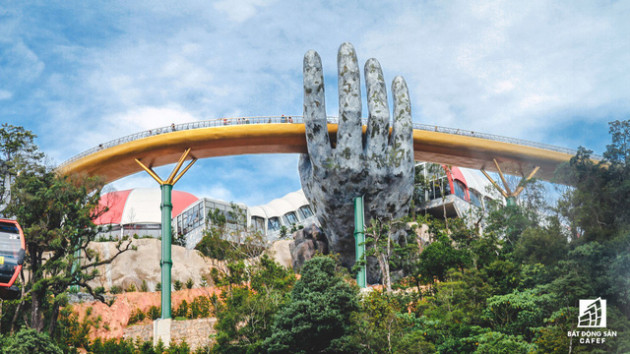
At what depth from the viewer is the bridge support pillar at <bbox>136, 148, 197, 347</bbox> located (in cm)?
2686

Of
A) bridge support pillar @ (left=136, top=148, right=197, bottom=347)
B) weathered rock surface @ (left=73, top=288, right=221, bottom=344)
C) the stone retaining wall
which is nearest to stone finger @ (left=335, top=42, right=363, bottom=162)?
bridge support pillar @ (left=136, top=148, right=197, bottom=347)

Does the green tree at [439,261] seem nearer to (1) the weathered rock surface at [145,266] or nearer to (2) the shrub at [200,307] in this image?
(2) the shrub at [200,307]

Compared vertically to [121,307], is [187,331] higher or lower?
lower

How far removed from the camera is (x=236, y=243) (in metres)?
35.3

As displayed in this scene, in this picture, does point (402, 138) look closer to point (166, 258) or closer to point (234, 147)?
point (234, 147)

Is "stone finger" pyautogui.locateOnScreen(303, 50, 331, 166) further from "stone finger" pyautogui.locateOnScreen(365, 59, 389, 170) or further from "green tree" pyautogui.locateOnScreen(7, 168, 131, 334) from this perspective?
"green tree" pyautogui.locateOnScreen(7, 168, 131, 334)

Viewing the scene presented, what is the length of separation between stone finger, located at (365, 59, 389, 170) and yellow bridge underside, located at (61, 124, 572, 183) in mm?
1920

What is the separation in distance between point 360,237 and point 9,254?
17535 mm

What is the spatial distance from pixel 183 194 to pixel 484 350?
147ft

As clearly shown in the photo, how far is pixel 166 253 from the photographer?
28797mm

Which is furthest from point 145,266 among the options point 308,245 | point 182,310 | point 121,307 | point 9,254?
point 9,254

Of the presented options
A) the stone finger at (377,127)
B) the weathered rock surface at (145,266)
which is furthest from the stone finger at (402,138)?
the weathered rock surface at (145,266)

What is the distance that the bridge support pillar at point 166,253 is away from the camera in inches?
1057

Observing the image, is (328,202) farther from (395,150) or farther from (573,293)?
(573,293)
